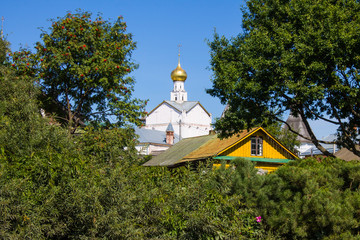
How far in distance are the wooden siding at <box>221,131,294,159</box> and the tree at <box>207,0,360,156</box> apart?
9800 mm

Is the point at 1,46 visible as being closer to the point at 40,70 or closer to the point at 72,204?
the point at 40,70

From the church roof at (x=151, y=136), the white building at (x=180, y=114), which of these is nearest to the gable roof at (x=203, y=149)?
the church roof at (x=151, y=136)

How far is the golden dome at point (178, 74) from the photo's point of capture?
9044 centimetres

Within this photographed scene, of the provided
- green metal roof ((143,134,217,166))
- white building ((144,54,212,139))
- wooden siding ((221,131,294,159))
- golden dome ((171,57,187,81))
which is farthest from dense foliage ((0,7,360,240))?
golden dome ((171,57,187,81))

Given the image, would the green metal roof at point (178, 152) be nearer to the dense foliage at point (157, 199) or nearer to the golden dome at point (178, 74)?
the dense foliage at point (157, 199)

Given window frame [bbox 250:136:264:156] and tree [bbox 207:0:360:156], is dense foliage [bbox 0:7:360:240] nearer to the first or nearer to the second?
tree [bbox 207:0:360:156]

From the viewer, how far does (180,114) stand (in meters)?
87.8

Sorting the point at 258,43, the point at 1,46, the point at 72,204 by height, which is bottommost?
the point at 72,204

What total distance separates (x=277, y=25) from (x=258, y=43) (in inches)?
52.1

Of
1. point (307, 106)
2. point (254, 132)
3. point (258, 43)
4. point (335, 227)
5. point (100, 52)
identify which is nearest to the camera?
point (335, 227)

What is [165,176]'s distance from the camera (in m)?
8.17

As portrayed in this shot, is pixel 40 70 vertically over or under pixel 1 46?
under

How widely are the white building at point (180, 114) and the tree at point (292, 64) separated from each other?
6905cm

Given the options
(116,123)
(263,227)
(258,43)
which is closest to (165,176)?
(263,227)
